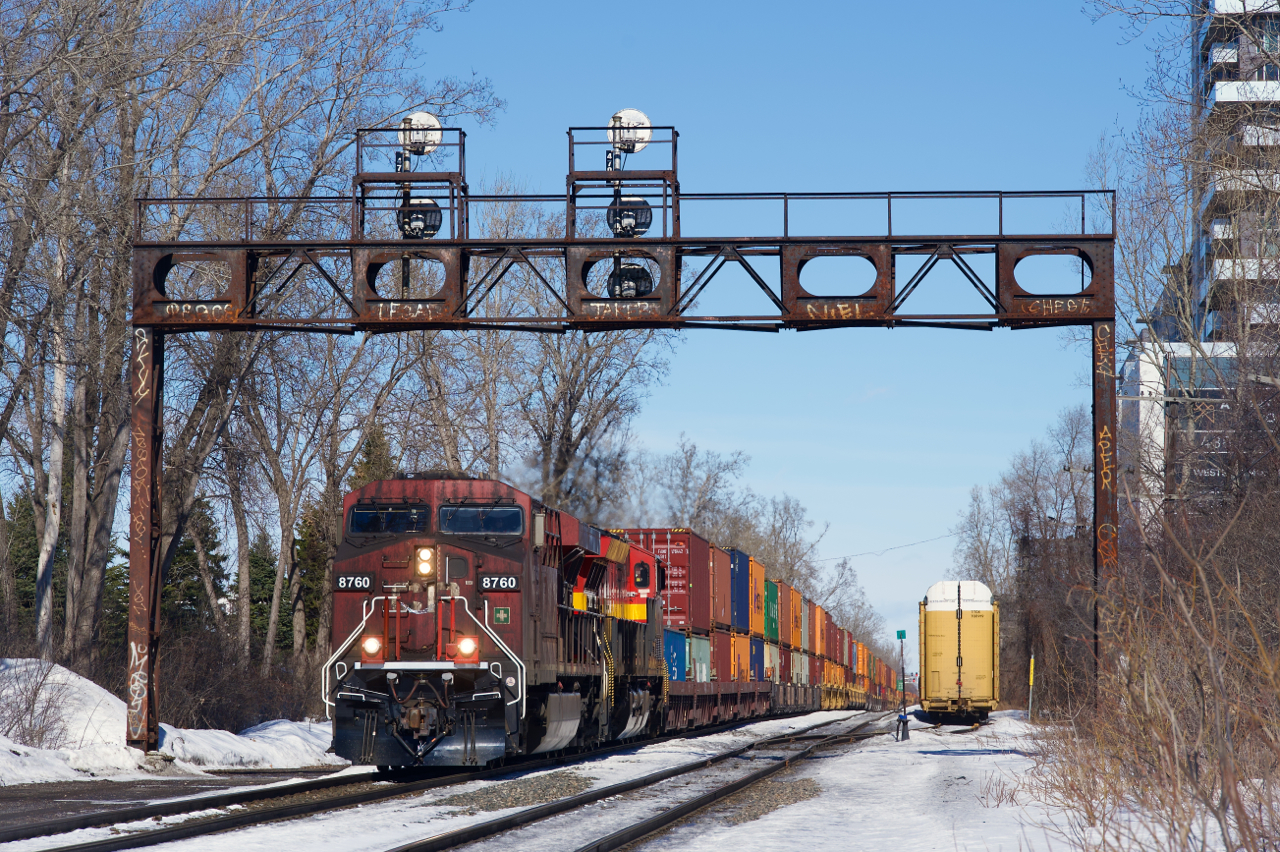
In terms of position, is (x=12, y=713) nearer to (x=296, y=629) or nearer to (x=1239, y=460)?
(x=1239, y=460)

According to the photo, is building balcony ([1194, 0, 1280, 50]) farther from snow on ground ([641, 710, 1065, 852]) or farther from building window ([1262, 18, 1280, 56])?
snow on ground ([641, 710, 1065, 852])

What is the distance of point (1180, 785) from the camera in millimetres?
6676

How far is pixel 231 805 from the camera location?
13336mm

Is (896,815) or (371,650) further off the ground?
(371,650)

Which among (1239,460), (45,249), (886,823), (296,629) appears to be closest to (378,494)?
(886,823)

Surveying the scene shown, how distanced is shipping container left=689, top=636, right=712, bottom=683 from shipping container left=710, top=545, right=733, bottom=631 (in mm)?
707

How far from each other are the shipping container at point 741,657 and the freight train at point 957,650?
4.75 metres

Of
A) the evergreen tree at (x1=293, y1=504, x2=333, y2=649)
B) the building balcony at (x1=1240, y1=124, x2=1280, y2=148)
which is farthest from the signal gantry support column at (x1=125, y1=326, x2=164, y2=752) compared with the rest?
Result: the evergreen tree at (x1=293, y1=504, x2=333, y2=649)

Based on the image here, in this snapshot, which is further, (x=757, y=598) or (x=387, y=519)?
(x=757, y=598)

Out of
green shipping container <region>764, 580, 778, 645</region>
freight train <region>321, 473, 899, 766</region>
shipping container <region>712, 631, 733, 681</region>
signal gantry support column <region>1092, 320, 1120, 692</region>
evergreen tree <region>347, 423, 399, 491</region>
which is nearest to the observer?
freight train <region>321, 473, 899, 766</region>

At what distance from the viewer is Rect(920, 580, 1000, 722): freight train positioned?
34.8m

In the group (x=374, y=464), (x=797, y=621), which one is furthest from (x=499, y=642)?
(x=374, y=464)

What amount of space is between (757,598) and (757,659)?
1.82 meters

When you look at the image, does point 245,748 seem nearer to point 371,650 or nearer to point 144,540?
point 144,540
